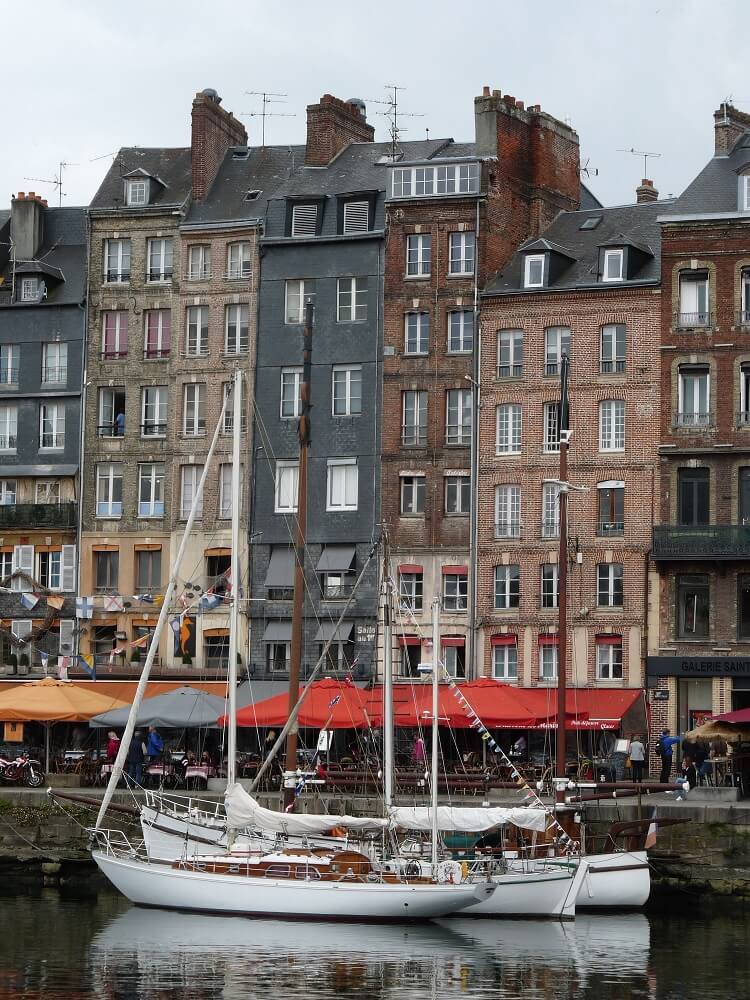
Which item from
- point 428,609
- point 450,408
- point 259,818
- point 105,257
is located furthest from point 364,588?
point 259,818

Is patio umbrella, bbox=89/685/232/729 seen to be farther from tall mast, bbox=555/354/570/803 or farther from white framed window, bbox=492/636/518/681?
white framed window, bbox=492/636/518/681

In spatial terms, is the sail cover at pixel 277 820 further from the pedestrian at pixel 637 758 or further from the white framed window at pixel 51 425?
the white framed window at pixel 51 425

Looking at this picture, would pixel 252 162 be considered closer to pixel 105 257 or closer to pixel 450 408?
pixel 105 257

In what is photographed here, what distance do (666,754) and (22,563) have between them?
25.3m

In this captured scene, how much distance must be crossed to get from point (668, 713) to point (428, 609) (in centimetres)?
848

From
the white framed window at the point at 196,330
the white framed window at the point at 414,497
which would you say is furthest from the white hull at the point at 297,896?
the white framed window at the point at 196,330

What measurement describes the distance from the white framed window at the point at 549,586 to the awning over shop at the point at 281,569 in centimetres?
837

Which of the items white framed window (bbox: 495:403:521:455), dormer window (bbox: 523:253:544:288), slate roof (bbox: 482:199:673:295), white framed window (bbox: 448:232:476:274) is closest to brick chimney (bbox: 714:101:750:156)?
slate roof (bbox: 482:199:673:295)

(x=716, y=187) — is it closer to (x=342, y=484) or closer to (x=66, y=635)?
(x=342, y=484)

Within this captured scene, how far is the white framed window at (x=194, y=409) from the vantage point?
6712 centimetres

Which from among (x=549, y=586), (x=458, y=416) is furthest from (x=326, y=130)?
(x=549, y=586)

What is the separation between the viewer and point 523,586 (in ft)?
204

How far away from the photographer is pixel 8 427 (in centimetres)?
6925

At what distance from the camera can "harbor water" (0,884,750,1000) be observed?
35.2 metres
